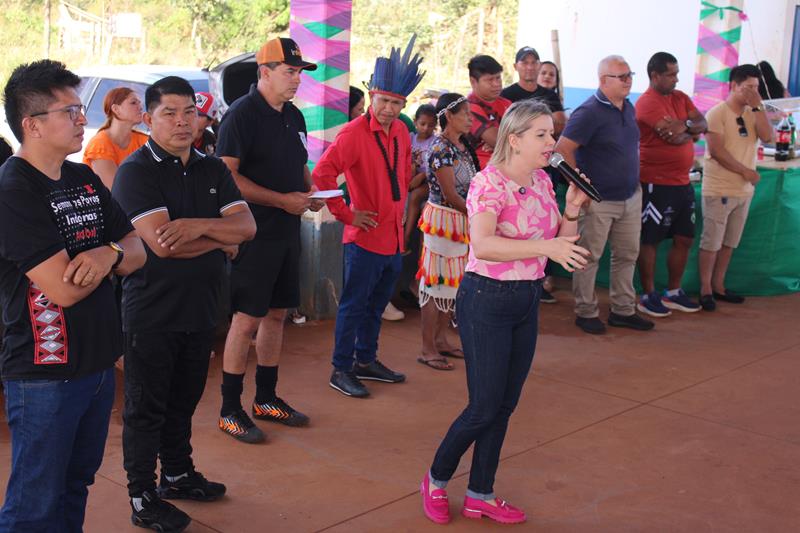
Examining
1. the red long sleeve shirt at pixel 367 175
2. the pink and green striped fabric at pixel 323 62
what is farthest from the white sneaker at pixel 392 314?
the red long sleeve shirt at pixel 367 175

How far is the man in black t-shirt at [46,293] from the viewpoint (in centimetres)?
293

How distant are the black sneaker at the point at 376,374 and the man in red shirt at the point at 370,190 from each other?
0.67 ft

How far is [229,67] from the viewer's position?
9.45m

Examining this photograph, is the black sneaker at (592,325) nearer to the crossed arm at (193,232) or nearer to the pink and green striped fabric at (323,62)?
the pink and green striped fabric at (323,62)

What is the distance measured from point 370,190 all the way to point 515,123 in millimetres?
1854

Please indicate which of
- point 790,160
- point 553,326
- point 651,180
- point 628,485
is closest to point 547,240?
point 628,485

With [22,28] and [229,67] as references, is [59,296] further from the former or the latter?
[22,28]

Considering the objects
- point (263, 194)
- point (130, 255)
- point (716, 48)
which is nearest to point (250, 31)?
point (716, 48)

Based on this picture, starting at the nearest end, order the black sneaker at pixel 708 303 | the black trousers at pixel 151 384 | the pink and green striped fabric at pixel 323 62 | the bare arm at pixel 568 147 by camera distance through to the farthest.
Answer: the black trousers at pixel 151 384, the bare arm at pixel 568 147, the pink and green striped fabric at pixel 323 62, the black sneaker at pixel 708 303

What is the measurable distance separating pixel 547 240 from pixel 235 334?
199cm

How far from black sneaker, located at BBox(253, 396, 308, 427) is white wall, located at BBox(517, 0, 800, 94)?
14032 mm

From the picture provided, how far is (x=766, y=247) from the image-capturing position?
880cm

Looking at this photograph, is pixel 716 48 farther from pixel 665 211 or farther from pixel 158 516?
pixel 158 516

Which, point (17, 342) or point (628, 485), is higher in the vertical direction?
point (17, 342)
